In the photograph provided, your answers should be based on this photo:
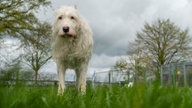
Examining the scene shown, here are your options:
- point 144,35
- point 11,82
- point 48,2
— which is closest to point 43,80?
point 11,82

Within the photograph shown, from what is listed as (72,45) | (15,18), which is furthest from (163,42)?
(72,45)

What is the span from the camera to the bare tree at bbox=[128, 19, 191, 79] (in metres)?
50.7

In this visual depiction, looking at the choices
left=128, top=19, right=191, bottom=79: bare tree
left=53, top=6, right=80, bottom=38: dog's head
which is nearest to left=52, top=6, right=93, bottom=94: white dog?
left=53, top=6, right=80, bottom=38: dog's head

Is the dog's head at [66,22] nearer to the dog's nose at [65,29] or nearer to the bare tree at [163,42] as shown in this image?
the dog's nose at [65,29]

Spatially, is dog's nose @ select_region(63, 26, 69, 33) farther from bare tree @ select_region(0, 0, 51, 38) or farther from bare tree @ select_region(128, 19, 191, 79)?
bare tree @ select_region(128, 19, 191, 79)

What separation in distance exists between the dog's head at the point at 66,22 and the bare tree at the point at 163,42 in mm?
43651

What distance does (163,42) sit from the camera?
50.7 m

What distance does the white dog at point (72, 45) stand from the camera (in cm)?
700

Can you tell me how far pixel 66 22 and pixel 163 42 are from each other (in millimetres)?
44773

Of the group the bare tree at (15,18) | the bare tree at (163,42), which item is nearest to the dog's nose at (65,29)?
the bare tree at (15,18)

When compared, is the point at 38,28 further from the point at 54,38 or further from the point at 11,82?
the point at 11,82

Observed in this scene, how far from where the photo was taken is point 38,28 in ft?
110

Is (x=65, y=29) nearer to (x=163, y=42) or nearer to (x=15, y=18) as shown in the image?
(x=15, y=18)

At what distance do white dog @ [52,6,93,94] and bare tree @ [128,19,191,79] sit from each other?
43.6 m
